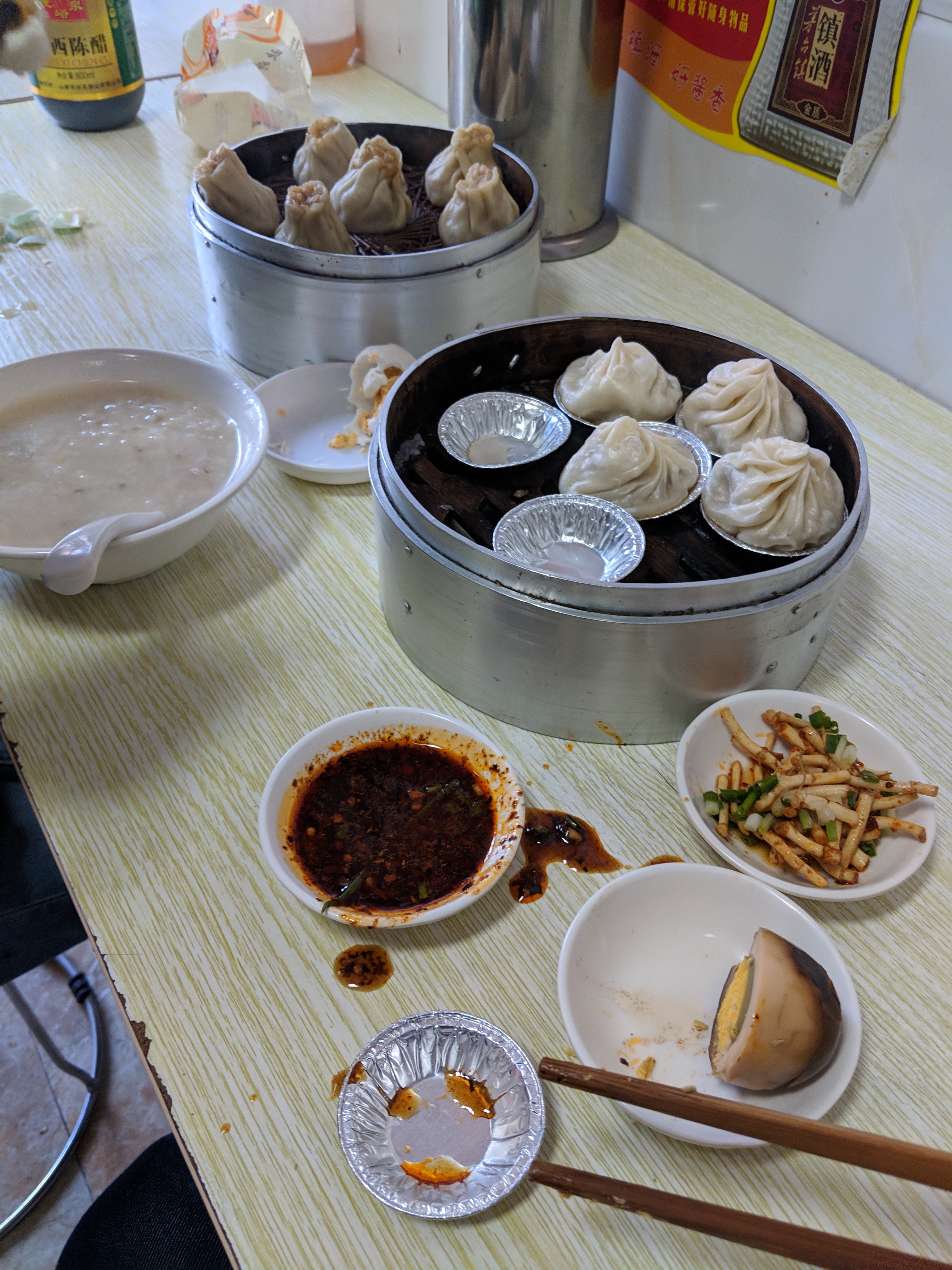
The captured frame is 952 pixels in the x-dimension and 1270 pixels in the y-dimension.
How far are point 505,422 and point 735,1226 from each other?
1166 mm

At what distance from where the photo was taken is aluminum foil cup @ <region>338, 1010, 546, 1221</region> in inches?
33.3

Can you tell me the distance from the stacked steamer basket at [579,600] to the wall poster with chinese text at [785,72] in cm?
63

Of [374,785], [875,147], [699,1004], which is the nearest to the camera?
[699,1004]

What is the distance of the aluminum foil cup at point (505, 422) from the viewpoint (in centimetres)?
151

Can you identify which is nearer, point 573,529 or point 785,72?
point 573,529

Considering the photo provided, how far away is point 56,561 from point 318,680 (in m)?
0.38

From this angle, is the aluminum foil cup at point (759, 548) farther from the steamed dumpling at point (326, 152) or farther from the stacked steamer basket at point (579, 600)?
the steamed dumpling at point (326, 152)

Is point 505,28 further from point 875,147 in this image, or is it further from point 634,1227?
point 634,1227

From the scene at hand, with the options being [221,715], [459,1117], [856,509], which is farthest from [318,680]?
[856,509]

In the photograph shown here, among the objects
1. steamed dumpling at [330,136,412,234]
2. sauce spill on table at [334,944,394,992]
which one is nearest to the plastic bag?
steamed dumpling at [330,136,412,234]

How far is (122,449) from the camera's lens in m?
1.39

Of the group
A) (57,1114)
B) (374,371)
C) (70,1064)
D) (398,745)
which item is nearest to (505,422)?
(374,371)

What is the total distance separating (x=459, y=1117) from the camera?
90 centimetres

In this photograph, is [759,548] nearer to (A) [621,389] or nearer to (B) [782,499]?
(B) [782,499]
